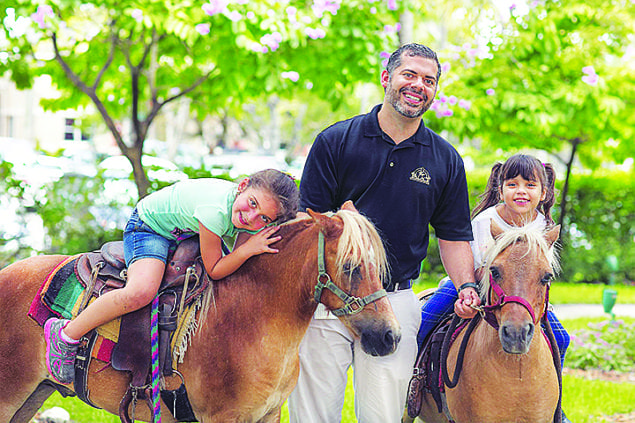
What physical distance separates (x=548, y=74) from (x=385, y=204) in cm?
511

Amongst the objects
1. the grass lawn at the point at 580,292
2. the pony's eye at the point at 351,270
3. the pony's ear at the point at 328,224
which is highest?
the pony's ear at the point at 328,224

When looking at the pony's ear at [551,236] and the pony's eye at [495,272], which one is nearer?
the pony's eye at [495,272]

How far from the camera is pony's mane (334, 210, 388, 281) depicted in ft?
9.17

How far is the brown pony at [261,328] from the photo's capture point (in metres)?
2.82

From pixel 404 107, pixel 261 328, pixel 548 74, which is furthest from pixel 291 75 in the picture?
pixel 261 328

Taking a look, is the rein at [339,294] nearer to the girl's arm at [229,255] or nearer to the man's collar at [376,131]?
the girl's arm at [229,255]

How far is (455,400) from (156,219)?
76.2 inches

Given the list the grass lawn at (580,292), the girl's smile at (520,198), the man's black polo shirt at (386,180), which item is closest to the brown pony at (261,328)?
the man's black polo shirt at (386,180)

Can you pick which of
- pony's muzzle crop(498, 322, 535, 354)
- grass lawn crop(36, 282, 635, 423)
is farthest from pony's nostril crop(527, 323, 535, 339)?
grass lawn crop(36, 282, 635, 423)

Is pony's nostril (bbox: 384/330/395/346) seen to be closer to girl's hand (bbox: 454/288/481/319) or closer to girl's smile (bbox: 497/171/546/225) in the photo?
girl's hand (bbox: 454/288/481/319)

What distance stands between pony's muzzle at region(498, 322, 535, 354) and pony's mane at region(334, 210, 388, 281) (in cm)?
69

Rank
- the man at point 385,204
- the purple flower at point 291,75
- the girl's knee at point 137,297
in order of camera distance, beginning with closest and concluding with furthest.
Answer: the girl's knee at point 137,297, the man at point 385,204, the purple flower at point 291,75

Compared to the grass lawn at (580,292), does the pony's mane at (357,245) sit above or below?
above

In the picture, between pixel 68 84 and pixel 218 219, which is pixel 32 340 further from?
pixel 68 84
